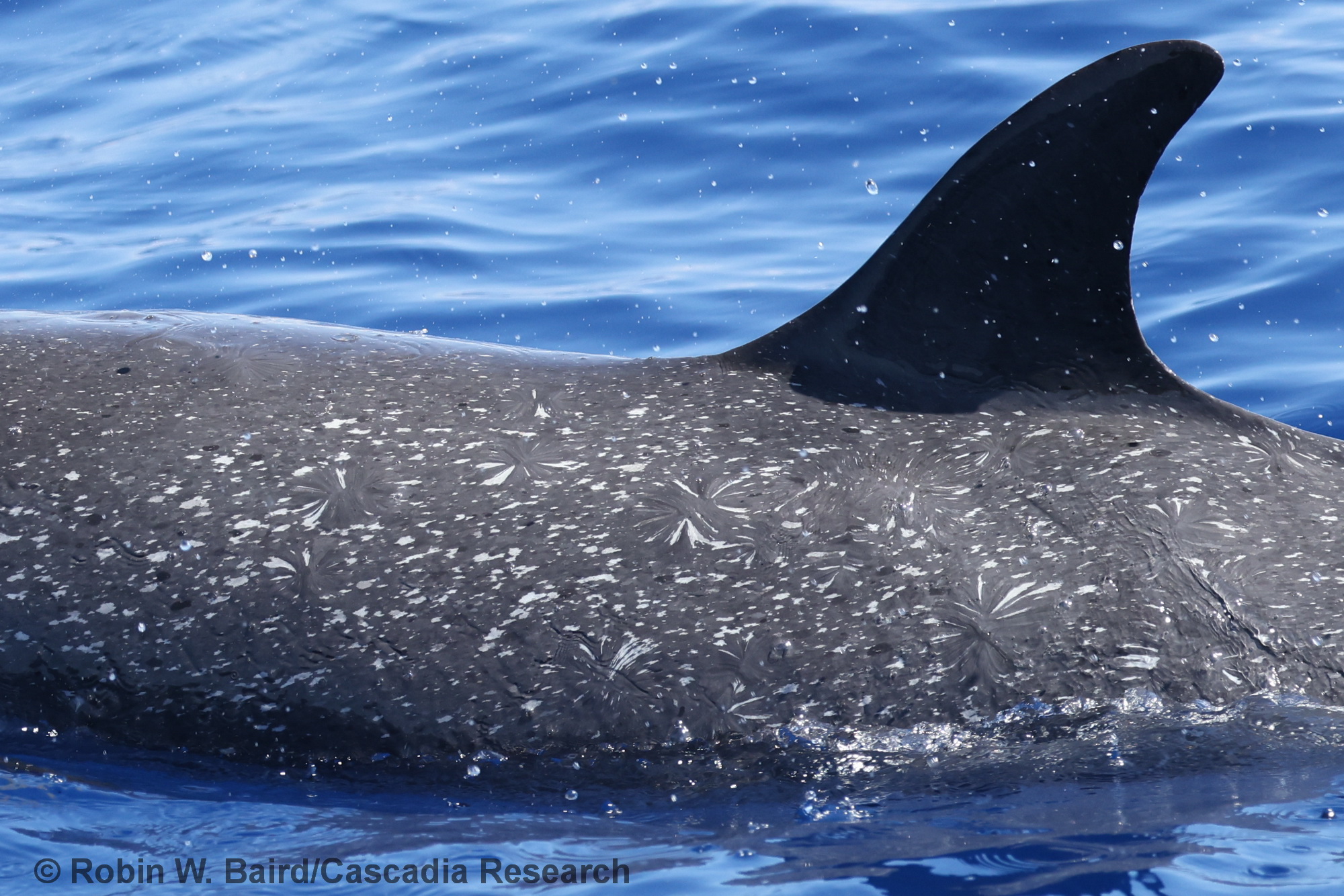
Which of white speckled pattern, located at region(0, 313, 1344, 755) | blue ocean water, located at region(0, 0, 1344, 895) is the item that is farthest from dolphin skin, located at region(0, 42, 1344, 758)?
blue ocean water, located at region(0, 0, 1344, 895)

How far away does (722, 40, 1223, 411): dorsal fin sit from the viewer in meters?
4.23

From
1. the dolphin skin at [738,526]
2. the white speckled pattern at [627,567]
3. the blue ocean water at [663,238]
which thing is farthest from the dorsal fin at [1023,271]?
the blue ocean water at [663,238]

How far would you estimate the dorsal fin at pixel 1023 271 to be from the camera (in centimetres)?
423

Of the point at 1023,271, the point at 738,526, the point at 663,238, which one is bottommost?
the point at 738,526

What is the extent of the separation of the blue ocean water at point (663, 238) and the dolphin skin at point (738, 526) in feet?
0.60

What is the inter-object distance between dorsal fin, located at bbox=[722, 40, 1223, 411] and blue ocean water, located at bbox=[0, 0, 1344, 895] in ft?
3.69

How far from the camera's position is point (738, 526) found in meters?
4.17

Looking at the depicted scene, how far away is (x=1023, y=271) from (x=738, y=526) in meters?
1.17

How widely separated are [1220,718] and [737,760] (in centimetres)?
134

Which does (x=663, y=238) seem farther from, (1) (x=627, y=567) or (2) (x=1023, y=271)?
(1) (x=627, y=567)

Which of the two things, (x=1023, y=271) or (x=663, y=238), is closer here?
(x=1023, y=271)

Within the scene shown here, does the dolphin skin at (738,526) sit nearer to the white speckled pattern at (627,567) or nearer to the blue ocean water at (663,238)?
the white speckled pattern at (627,567)

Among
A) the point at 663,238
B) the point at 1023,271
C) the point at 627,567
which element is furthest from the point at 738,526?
the point at 663,238

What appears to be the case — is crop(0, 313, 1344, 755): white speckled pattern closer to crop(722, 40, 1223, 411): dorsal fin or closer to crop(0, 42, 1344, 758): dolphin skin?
crop(0, 42, 1344, 758): dolphin skin
